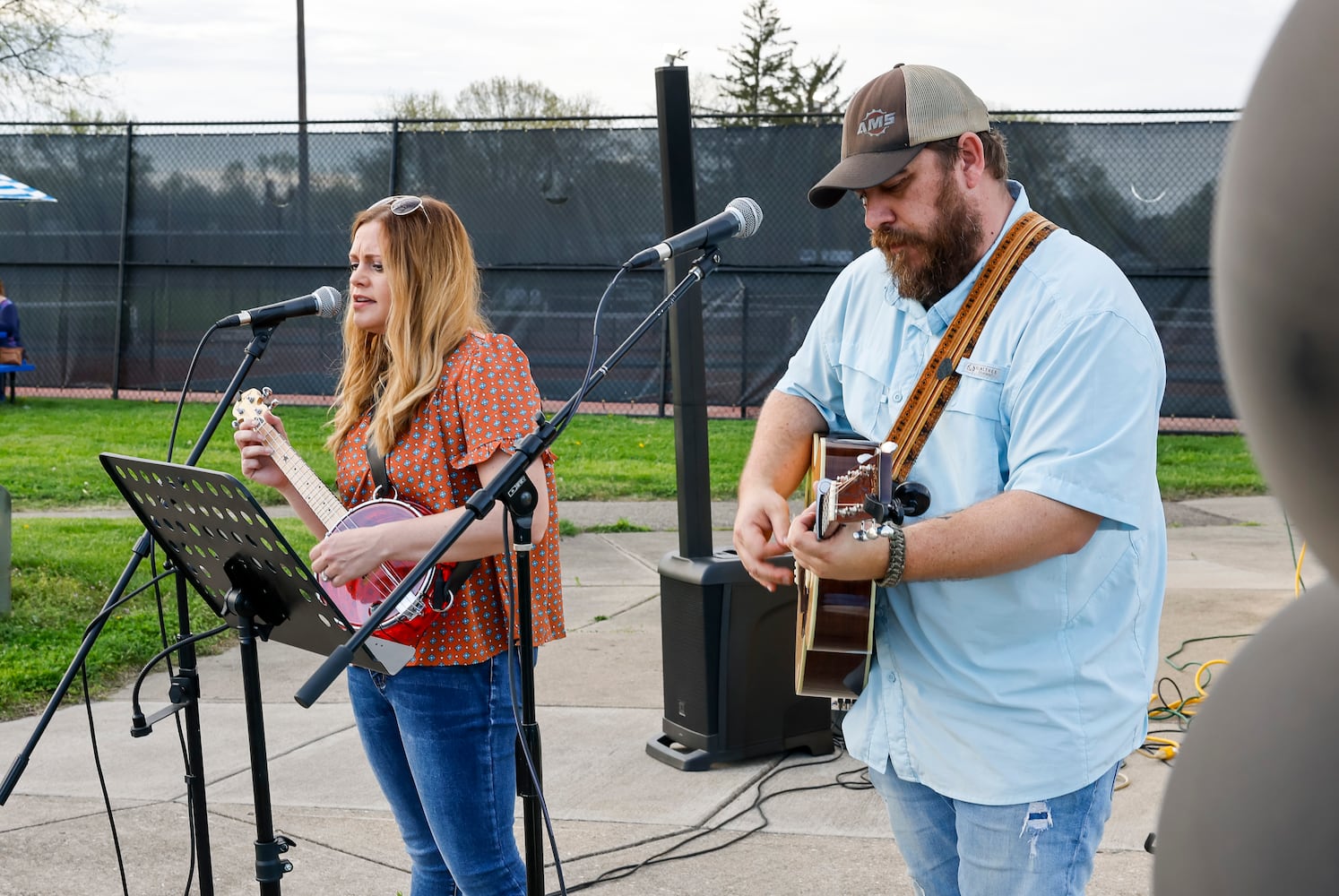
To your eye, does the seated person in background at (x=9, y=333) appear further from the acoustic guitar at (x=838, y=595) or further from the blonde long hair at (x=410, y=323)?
the acoustic guitar at (x=838, y=595)

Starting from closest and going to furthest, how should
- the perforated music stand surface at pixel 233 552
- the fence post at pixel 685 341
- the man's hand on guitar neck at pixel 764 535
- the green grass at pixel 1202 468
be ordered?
1. the perforated music stand surface at pixel 233 552
2. the man's hand on guitar neck at pixel 764 535
3. the fence post at pixel 685 341
4. the green grass at pixel 1202 468

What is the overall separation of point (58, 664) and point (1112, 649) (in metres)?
5.07

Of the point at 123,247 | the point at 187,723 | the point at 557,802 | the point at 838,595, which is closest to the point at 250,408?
the point at 187,723

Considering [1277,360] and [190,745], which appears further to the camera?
[190,745]

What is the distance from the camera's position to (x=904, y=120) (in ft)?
6.99

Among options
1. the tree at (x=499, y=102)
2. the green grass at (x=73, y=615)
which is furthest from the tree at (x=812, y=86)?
the green grass at (x=73, y=615)

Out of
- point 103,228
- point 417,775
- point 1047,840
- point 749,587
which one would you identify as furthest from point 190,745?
Answer: point 103,228

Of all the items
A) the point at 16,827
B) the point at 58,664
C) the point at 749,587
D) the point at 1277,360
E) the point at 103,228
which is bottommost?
the point at 16,827

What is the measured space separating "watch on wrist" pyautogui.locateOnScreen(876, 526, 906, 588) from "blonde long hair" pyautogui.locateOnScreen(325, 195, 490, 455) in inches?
45.0

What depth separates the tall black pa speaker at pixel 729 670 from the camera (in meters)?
4.60

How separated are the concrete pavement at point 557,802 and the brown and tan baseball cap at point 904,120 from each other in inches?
78.7

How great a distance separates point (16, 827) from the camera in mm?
4230

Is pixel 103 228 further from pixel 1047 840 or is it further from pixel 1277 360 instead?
pixel 1277 360

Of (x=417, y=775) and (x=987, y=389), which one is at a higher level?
(x=987, y=389)
